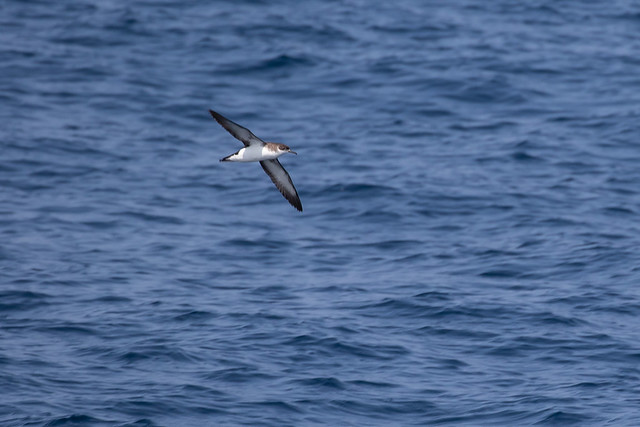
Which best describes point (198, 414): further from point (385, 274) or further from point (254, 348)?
point (385, 274)

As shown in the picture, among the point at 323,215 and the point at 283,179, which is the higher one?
the point at 283,179

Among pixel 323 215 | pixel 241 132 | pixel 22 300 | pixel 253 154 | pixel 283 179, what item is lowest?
pixel 22 300

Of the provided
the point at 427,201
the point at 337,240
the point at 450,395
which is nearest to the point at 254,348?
the point at 450,395

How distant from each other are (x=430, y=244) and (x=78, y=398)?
255 inches

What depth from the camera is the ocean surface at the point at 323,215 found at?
555 inches

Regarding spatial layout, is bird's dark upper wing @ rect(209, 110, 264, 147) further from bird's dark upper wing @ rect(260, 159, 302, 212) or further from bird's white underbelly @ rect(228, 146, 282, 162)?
bird's dark upper wing @ rect(260, 159, 302, 212)

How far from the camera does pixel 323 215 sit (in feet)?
63.5

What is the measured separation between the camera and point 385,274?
17.0 metres

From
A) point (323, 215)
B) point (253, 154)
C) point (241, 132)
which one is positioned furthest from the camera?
point (323, 215)

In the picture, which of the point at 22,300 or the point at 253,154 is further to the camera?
the point at 22,300

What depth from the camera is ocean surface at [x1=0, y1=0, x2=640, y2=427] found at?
555 inches

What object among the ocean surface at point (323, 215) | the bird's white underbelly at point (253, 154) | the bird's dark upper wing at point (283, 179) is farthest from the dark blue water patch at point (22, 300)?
the bird's white underbelly at point (253, 154)

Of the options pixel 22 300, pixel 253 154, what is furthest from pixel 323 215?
pixel 253 154

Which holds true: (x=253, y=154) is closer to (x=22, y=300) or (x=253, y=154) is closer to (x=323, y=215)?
(x=22, y=300)
